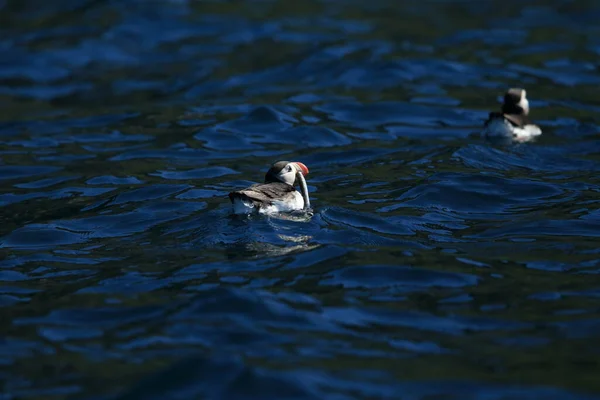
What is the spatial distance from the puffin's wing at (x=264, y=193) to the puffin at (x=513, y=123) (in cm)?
547

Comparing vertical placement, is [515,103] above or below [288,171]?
above

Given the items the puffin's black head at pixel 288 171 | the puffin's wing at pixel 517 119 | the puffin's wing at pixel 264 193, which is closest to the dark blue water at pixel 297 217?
the puffin's wing at pixel 264 193

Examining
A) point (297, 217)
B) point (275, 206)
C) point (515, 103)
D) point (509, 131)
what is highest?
point (515, 103)

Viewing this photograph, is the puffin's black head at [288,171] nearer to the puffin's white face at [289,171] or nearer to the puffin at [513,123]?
the puffin's white face at [289,171]

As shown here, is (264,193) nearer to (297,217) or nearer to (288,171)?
(297,217)

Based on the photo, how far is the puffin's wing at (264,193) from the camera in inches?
457

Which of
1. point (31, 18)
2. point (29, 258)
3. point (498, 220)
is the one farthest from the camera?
point (31, 18)

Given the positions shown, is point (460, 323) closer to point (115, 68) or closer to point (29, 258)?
point (29, 258)

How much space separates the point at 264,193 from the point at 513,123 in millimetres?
6237

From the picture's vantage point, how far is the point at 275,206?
1212 centimetres

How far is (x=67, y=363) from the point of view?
8445 millimetres

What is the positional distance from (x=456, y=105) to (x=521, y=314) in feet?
35.1

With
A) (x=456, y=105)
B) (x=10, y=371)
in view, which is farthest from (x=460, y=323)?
(x=456, y=105)

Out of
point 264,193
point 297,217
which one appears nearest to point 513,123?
point 297,217
